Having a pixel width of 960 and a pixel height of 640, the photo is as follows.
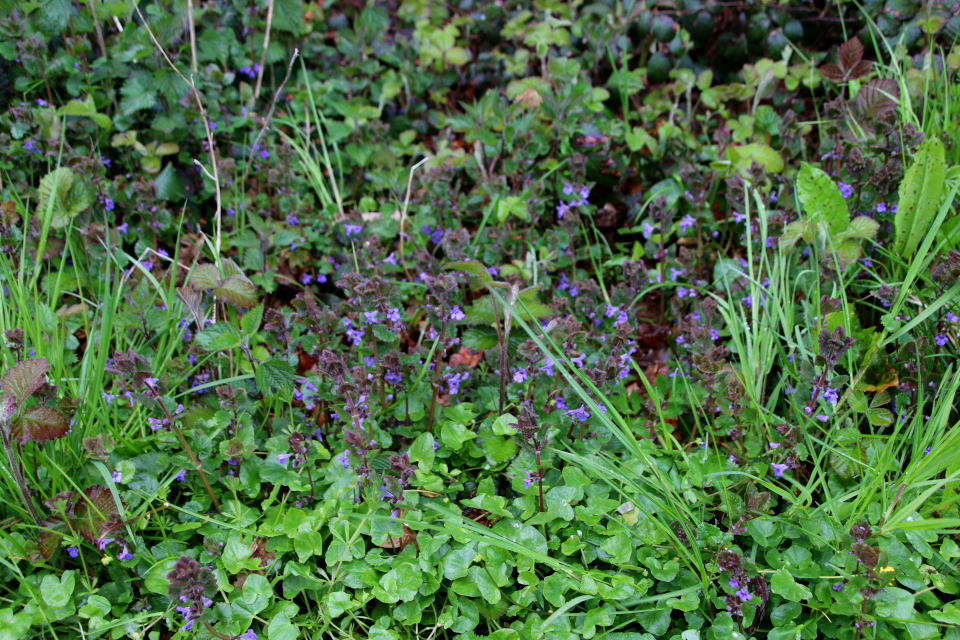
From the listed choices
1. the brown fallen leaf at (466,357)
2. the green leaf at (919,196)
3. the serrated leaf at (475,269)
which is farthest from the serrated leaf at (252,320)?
the green leaf at (919,196)

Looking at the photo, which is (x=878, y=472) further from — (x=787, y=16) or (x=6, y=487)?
(x=787, y=16)

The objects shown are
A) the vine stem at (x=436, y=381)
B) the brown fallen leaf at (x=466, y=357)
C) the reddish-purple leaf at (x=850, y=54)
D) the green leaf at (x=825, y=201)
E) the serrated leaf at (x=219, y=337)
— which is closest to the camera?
the serrated leaf at (x=219, y=337)

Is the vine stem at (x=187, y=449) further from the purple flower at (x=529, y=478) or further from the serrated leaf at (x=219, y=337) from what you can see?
the purple flower at (x=529, y=478)

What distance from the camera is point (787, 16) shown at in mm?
3492

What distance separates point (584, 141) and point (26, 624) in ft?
9.58

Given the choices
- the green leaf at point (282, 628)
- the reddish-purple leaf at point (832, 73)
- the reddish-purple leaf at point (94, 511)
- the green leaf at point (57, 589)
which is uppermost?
the reddish-purple leaf at point (832, 73)

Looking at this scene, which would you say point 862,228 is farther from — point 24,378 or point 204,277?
point 24,378

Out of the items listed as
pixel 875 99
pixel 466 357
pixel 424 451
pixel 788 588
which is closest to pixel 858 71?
pixel 875 99

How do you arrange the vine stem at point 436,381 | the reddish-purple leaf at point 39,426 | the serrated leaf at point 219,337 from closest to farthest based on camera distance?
1. the reddish-purple leaf at point 39,426
2. the serrated leaf at point 219,337
3. the vine stem at point 436,381

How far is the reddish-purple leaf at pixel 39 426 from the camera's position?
5.82 ft

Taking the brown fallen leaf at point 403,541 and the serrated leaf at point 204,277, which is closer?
the brown fallen leaf at point 403,541

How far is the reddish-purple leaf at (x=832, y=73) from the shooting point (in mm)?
3051

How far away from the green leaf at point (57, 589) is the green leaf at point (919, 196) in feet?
9.42

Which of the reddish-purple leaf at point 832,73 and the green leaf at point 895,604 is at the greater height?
the reddish-purple leaf at point 832,73
